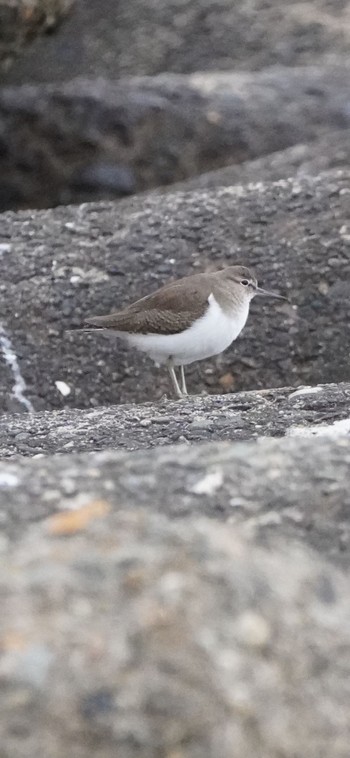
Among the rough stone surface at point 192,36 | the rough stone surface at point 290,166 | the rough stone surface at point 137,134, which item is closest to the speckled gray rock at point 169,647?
the rough stone surface at point 290,166

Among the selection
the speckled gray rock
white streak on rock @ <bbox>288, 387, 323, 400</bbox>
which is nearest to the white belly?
white streak on rock @ <bbox>288, 387, 323, 400</bbox>

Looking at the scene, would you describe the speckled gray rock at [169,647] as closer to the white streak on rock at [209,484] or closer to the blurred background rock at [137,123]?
the white streak on rock at [209,484]

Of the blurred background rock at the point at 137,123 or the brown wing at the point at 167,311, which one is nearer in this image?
the brown wing at the point at 167,311

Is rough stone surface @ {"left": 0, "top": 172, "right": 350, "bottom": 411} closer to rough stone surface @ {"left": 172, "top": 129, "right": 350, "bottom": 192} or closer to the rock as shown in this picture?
rough stone surface @ {"left": 172, "top": 129, "right": 350, "bottom": 192}

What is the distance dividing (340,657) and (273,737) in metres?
0.23

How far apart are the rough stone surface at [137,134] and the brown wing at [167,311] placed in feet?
21.6

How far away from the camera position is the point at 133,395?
676cm

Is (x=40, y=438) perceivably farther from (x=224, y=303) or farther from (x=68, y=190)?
(x=68, y=190)

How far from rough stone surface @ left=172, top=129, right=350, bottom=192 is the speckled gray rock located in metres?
7.22

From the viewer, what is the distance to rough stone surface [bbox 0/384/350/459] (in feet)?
15.2

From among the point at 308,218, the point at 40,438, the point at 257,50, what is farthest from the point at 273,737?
the point at 257,50

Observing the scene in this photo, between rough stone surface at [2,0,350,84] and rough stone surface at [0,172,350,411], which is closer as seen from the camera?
rough stone surface at [0,172,350,411]

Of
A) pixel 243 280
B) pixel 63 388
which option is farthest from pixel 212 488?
pixel 63 388

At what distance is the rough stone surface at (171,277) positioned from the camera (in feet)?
22.3
